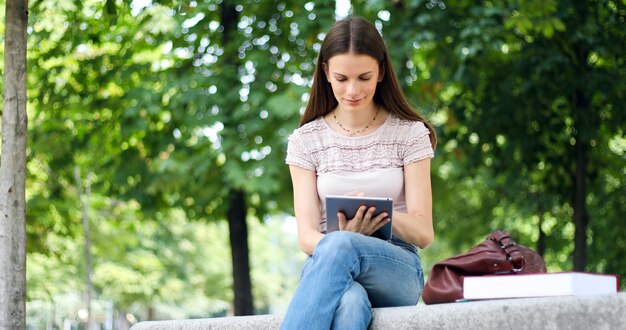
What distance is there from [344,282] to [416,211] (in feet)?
1.97

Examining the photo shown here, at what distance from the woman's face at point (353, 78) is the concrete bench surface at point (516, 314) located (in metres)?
0.91

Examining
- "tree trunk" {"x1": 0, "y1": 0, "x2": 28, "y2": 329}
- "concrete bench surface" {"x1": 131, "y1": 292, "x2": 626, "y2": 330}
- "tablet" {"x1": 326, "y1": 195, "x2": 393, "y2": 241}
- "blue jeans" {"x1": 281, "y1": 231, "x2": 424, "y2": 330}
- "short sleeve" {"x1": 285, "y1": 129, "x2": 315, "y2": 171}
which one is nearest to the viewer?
"concrete bench surface" {"x1": 131, "y1": 292, "x2": 626, "y2": 330}

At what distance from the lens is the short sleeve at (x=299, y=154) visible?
4332 mm

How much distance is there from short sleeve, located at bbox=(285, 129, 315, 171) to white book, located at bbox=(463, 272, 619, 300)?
1018mm

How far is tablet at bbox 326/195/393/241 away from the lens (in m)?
3.72

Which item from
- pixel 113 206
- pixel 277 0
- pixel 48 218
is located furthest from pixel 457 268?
pixel 113 206

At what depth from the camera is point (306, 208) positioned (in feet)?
13.8

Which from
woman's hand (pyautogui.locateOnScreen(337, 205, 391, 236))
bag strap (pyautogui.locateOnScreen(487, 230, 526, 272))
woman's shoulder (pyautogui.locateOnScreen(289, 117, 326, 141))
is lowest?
bag strap (pyautogui.locateOnScreen(487, 230, 526, 272))

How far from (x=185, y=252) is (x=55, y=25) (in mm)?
18398

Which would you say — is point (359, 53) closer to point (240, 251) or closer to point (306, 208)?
point (306, 208)

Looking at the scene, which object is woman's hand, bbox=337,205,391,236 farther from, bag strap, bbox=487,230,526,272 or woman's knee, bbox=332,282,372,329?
bag strap, bbox=487,230,526,272

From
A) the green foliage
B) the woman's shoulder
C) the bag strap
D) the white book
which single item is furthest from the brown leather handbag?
the green foliage

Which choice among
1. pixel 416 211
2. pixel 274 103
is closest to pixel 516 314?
pixel 416 211

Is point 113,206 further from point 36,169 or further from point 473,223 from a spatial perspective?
point 473,223
